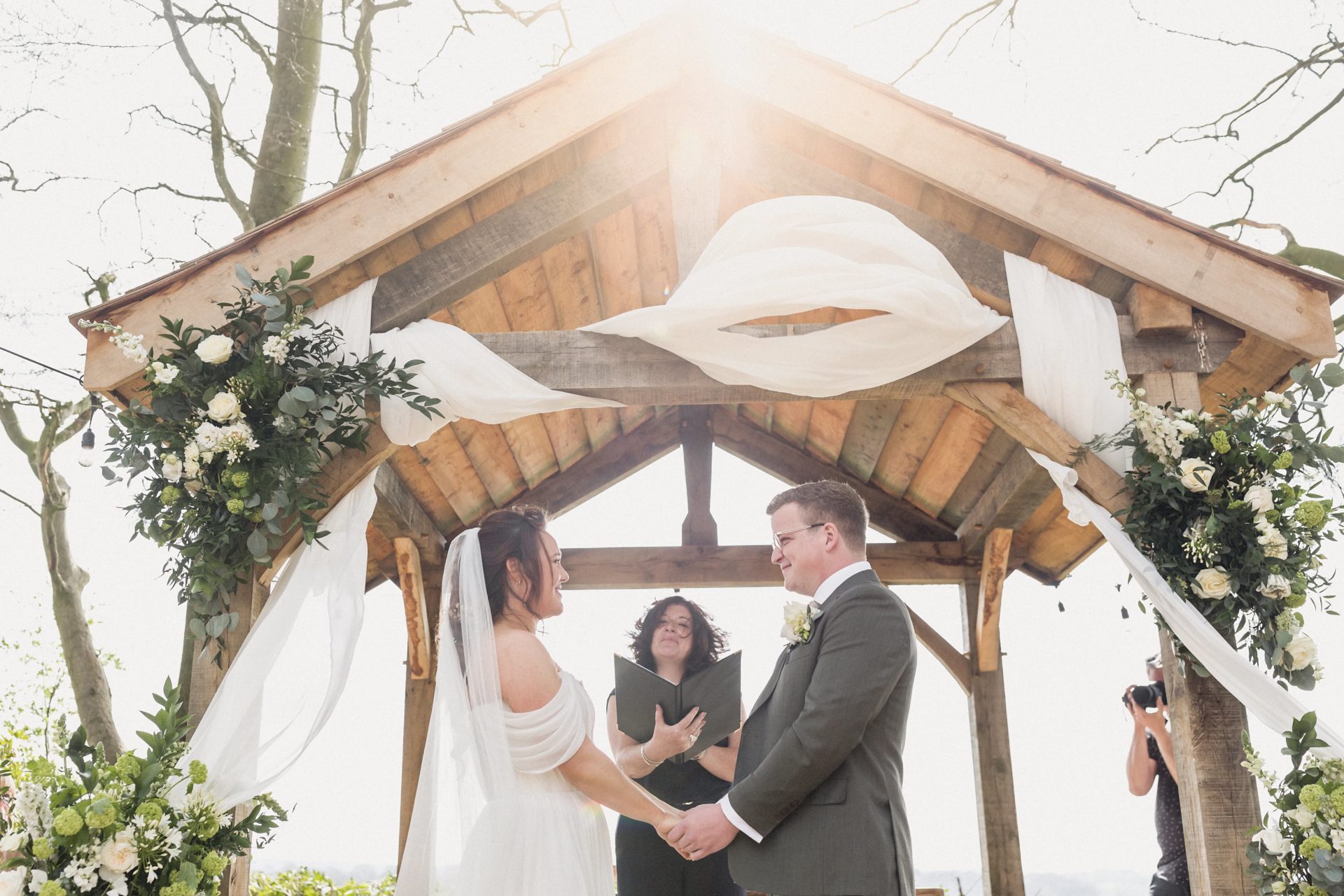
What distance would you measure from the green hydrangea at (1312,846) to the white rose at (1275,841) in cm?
7

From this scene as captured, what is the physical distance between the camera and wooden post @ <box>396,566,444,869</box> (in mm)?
6094

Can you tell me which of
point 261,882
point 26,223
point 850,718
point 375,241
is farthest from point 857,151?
point 26,223

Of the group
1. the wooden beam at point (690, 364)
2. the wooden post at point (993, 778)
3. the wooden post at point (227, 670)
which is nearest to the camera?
the wooden post at point (227, 670)

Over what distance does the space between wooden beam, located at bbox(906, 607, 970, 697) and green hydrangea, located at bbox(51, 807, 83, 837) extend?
4929 mm

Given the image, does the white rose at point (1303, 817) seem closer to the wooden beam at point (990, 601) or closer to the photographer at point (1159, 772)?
the photographer at point (1159, 772)

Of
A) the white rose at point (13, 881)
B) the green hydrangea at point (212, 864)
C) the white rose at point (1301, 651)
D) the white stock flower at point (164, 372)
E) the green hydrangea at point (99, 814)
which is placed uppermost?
the white stock flower at point (164, 372)

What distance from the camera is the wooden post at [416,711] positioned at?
20.0ft

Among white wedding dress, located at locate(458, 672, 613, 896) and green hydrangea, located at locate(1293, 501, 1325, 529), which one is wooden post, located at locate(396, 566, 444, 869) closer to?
white wedding dress, located at locate(458, 672, 613, 896)

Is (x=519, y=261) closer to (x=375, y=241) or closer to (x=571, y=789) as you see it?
(x=375, y=241)

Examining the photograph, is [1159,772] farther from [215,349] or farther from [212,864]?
[215,349]

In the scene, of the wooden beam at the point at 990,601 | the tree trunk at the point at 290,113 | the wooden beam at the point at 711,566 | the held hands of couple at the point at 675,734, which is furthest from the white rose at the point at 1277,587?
the tree trunk at the point at 290,113

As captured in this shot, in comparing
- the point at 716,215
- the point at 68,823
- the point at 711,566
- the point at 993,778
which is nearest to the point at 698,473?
the point at 711,566

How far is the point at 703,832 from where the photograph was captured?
9.17 ft

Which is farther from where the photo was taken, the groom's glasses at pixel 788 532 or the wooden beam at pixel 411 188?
the wooden beam at pixel 411 188
